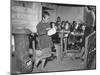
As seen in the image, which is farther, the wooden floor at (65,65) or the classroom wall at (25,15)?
the wooden floor at (65,65)

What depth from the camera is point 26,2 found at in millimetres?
2062

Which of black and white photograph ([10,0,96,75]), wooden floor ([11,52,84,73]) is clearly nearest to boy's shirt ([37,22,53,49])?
black and white photograph ([10,0,96,75])

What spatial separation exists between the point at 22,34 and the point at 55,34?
394 mm

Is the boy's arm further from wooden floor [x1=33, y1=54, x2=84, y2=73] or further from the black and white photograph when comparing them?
wooden floor [x1=33, y1=54, x2=84, y2=73]

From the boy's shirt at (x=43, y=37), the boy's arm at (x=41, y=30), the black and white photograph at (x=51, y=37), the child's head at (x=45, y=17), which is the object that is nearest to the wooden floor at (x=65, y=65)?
the black and white photograph at (x=51, y=37)

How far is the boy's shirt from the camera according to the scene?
2.12 m

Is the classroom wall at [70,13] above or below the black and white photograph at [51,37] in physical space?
above

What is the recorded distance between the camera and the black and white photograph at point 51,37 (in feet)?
6.70

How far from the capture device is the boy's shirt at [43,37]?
212 centimetres

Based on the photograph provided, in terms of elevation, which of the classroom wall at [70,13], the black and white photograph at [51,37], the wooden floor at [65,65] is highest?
the classroom wall at [70,13]

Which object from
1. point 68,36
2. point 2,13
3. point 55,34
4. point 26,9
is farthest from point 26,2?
point 68,36

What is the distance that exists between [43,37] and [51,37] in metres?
0.10

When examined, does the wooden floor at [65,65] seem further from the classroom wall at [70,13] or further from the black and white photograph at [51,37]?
the classroom wall at [70,13]

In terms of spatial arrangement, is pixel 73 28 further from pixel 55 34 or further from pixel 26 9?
pixel 26 9
